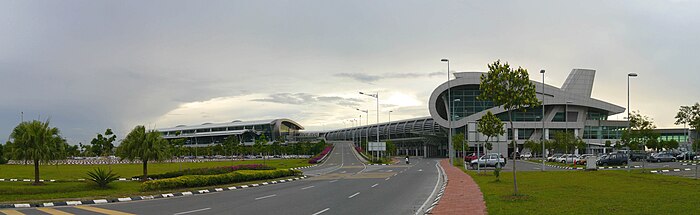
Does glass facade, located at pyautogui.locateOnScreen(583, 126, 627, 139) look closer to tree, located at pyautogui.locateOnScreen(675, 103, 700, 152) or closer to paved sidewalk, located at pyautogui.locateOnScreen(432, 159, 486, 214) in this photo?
tree, located at pyautogui.locateOnScreen(675, 103, 700, 152)

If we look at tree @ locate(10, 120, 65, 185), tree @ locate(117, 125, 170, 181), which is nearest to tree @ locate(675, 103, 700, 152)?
tree @ locate(117, 125, 170, 181)

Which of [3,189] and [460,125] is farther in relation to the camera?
[460,125]

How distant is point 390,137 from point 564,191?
157m

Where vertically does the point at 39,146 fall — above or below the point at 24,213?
above

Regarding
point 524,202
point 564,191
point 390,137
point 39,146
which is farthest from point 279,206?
point 390,137

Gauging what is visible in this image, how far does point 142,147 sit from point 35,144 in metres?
5.49

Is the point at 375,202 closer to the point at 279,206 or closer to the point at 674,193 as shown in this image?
the point at 279,206

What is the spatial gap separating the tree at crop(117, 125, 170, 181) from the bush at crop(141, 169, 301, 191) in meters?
3.63

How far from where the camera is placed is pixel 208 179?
31266 mm

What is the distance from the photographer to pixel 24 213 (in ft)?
60.3

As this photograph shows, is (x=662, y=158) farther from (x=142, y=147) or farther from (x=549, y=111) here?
(x=142, y=147)

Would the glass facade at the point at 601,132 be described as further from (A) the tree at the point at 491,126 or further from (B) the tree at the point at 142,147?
(B) the tree at the point at 142,147

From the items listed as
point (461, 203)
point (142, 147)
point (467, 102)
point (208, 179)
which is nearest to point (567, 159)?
point (208, 179)

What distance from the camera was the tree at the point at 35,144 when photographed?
29.0 metres
